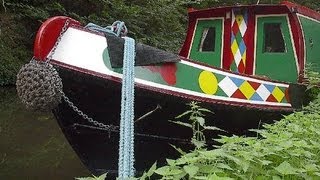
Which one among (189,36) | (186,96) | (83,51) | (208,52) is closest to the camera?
(83,51)

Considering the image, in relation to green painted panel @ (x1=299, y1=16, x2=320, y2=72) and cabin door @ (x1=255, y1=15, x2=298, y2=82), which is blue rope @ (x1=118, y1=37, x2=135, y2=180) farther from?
green painted panel @ (x1=299, y1=16, x2=320, y2=72)

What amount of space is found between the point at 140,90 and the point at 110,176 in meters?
1.01

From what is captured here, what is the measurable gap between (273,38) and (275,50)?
0.53 ft

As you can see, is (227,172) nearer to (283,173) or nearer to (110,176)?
(283,173)

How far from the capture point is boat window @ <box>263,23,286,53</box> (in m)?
6.28

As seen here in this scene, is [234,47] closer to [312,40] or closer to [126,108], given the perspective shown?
[312,40]

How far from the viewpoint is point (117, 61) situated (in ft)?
14.7

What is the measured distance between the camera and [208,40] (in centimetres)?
696

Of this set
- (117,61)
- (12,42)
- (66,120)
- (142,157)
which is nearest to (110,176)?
(142,157)

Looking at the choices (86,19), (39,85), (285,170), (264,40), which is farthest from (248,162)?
(86,19)

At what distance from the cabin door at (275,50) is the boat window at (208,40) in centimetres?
72

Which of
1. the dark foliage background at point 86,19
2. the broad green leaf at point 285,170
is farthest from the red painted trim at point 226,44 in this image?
the dark foliage background at point 86,19

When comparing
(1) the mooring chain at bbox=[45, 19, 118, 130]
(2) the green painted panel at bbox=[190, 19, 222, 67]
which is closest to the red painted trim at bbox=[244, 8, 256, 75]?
(2) the green painted panel at bbox=[190, 19, 222, 67]

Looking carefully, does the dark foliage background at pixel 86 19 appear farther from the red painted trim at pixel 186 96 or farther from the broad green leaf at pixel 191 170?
the broad green leaf at pixel 191 170
